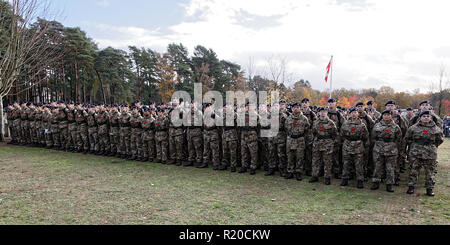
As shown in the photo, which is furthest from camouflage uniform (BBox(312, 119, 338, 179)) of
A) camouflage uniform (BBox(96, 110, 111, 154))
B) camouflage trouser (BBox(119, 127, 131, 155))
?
camouflage uniform (BBox(96, 110, 111, 154))

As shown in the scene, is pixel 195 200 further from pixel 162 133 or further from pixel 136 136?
pixel 136 136

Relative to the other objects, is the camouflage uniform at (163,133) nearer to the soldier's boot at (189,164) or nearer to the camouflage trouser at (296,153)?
the soldier's boot at (189,164)

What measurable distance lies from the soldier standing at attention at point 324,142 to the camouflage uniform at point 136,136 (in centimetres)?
603

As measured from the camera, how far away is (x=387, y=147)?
6.38m

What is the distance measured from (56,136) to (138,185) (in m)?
8.09

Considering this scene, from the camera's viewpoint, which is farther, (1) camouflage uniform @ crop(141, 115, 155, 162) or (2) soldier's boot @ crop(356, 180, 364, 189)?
(1) camouflage uniform @ crop(141, 115, 155, 162)

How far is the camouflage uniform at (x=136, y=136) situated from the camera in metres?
10.2

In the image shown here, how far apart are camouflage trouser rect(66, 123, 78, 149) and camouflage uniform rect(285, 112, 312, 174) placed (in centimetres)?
916

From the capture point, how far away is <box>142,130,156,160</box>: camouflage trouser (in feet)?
32.8

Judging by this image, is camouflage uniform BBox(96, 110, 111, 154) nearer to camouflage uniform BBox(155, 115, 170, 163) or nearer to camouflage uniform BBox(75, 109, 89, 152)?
camouflage uniform BBox(75, 109, 89, 152)

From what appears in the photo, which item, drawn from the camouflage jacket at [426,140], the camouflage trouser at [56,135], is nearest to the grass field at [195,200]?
the camouflage jacket at [426,140]

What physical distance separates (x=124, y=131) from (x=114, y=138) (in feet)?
2.34
